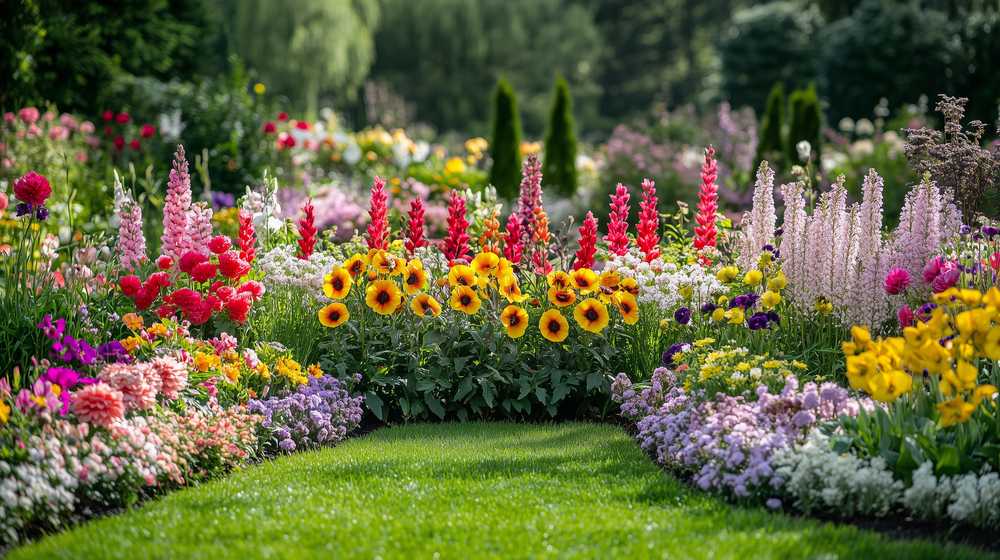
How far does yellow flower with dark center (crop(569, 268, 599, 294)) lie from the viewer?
6.48 metres

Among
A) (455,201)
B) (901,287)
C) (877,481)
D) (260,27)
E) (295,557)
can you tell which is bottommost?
(295,557)

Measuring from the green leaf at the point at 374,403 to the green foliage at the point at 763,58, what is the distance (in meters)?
21.7

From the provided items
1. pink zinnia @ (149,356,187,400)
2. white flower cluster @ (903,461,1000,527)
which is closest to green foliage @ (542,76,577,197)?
pink zinnia @ (149,356,187,400)

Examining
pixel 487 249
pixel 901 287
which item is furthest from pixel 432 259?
pixel 901 287

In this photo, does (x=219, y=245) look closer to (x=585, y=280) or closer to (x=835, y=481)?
(x=585, y=280)

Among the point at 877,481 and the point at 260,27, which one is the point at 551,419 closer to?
the point at 877,481

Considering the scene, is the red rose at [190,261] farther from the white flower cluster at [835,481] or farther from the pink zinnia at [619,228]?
the white flower cluster at [835,481]

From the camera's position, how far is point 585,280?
21.3 ft

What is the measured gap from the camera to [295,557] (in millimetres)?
3730

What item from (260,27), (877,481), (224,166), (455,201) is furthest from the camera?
(260,27)

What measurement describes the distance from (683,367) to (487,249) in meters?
1.90

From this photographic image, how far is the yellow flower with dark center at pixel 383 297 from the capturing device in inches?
252

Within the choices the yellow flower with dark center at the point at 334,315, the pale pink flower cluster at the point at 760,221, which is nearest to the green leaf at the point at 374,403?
the yellow flower with dark center at the point at 334,315

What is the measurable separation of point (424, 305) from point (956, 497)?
3.25 metres
